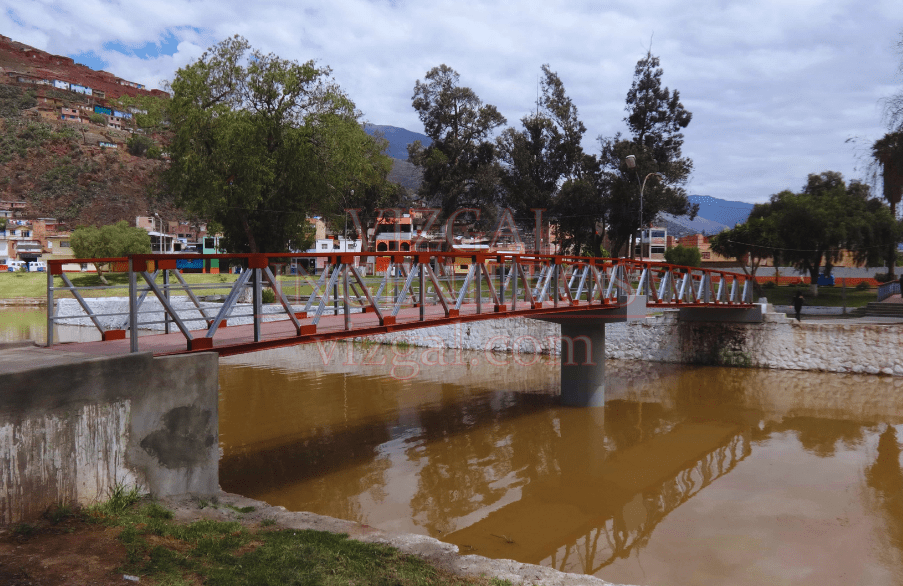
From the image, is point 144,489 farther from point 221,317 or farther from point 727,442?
point 727,442

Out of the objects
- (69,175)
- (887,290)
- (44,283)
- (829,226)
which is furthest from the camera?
(69,175)

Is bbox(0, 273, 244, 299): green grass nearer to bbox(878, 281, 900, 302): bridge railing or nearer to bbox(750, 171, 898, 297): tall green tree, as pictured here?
bbox(750, 171, 898, 297): tall green tree

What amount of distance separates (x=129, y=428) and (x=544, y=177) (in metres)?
39.2

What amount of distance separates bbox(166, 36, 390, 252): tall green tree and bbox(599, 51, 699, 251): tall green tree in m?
17.4

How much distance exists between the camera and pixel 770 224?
1522 inches

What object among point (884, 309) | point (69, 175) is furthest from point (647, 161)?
point (69, 175)

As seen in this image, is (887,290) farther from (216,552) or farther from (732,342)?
(216,552)

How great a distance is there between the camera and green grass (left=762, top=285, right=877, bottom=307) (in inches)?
1334

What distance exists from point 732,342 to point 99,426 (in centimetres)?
2420

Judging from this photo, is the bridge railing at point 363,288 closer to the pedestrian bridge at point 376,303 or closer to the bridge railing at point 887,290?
the pedestrian bridge at point 376,303

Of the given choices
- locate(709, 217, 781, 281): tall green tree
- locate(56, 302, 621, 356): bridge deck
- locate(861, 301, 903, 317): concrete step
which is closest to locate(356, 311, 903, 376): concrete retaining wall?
locate(861, 301, 903, 317): concrete step

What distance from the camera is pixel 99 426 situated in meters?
6.93

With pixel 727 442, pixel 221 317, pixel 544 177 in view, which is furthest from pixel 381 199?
pixel 221 317

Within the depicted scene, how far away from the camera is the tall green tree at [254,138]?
31234mm
